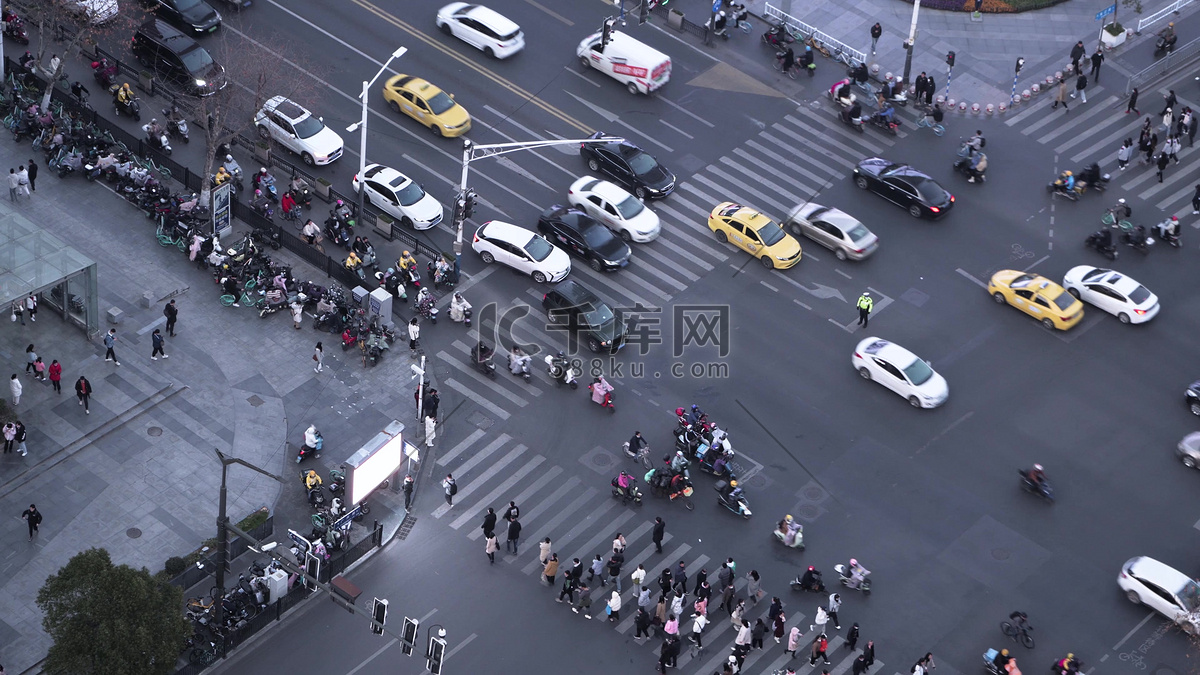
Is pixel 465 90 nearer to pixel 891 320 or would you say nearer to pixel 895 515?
pixel 891 320

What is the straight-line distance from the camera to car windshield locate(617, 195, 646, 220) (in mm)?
68125

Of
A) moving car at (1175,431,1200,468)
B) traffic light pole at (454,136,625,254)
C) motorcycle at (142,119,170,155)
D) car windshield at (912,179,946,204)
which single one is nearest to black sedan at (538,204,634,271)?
traffic light pole at (454,136,625,254)

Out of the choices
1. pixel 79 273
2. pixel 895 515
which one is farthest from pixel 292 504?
pixel 895 515

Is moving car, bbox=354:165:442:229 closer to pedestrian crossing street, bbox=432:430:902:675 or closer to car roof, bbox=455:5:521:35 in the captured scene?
car roof, bbox=455:5:521:35

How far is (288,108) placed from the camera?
232 ft

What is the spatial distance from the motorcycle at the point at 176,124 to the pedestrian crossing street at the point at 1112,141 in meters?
35.5

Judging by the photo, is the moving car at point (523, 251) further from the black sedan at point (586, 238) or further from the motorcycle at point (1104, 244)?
the motorcycle at point (1104, 244)

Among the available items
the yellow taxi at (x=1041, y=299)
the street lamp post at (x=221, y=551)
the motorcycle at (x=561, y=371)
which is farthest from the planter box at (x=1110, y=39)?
the street lamp post at (x=221, y=551)

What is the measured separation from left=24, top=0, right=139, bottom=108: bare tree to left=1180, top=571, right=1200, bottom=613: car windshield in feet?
156

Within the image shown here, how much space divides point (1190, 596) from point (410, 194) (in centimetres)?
3281

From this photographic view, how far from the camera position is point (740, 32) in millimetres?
78812

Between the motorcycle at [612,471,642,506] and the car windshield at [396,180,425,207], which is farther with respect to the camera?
the car windshield at [396,180,425,207]

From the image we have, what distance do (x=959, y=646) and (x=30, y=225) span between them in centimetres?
3538

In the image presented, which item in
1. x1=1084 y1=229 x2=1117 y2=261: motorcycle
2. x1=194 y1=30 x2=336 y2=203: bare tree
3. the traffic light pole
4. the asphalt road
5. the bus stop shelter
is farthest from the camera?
x1=1084 y1=229 x2=1117 y2=261: motorcycle
